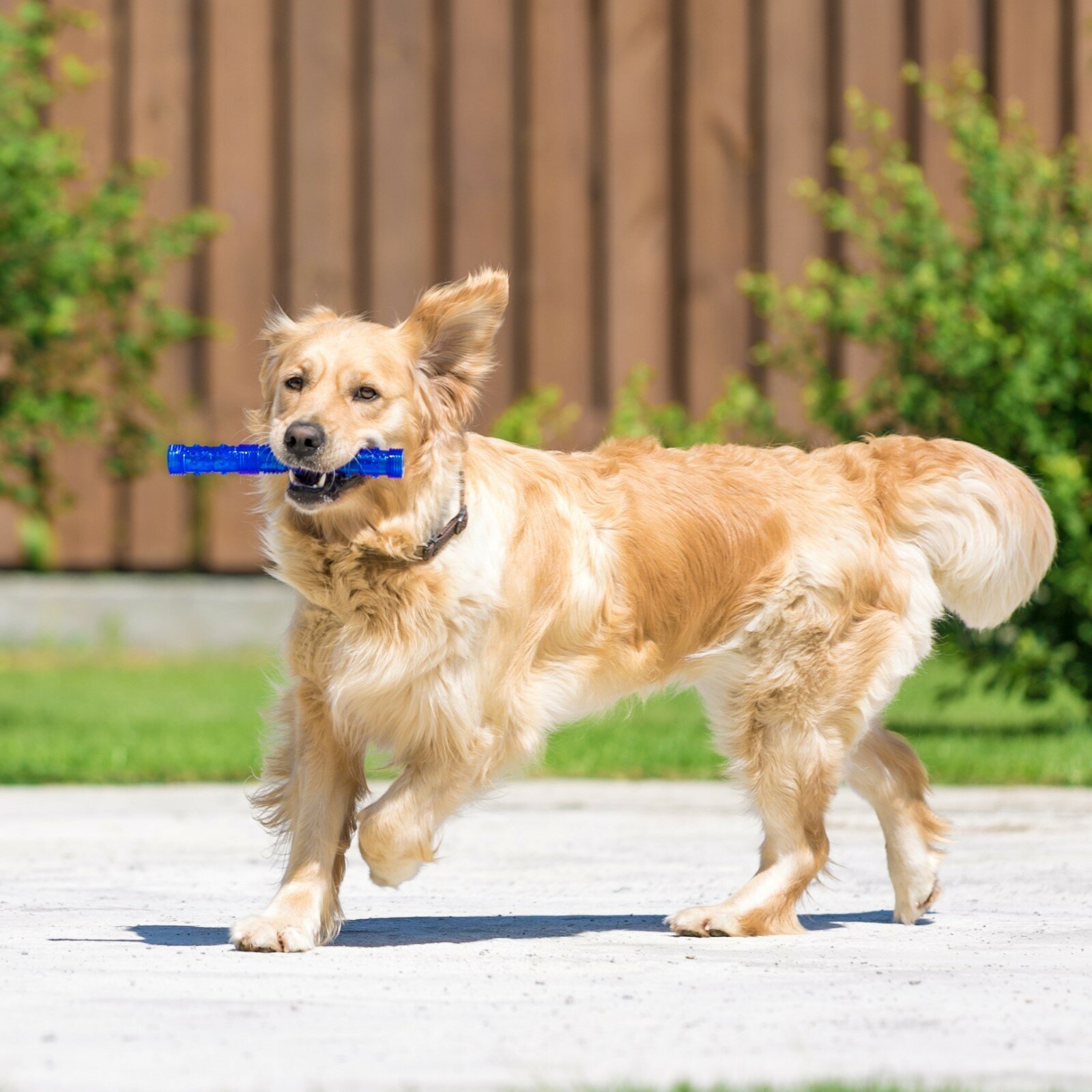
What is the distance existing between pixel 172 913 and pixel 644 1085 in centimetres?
264

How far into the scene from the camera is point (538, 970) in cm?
455

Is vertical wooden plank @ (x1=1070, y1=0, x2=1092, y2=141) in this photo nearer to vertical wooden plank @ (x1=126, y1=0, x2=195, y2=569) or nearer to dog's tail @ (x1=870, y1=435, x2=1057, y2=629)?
vertical wooden plank @ (x1=126, y1=0, x2=195, y2=569)

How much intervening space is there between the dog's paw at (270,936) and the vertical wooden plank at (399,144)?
10.5m

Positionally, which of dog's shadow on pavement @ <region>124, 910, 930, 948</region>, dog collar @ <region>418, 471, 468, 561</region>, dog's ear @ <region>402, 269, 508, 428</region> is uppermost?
dog's ear @ <region>402, 269, 508, 428</region>

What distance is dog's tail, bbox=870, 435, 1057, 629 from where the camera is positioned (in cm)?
574

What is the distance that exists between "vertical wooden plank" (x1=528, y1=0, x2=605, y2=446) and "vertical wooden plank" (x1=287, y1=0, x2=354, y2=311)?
1.55 metres

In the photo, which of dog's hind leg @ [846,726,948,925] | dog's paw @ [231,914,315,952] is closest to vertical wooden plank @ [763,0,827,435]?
dog's hind leg @ [846,726,948,925]

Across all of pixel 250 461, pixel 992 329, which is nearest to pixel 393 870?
pixel 250 461

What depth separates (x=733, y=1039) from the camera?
3738mm

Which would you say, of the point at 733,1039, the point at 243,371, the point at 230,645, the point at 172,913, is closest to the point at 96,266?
the point at 243,371

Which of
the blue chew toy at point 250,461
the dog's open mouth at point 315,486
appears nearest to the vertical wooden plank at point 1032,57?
the blue chew toy at point 250,461

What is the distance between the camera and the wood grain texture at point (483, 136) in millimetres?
14977

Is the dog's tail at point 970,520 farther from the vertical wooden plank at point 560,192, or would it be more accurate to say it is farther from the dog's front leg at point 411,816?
the vertical wooden plank at point 560,192

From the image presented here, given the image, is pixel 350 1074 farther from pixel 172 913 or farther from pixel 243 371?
pixel 243 371
